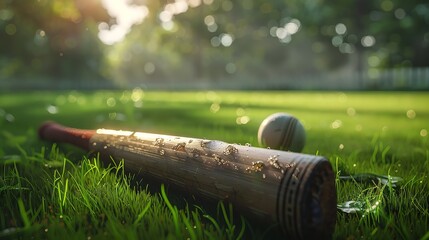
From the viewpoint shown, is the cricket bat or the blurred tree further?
the blurred tree

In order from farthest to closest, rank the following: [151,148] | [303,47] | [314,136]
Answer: [303,47] → [314,136] → [151,148]

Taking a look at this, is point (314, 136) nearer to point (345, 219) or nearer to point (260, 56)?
point (345, 219)

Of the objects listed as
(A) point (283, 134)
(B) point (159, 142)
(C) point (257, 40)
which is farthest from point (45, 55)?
(B) point (159, 142)

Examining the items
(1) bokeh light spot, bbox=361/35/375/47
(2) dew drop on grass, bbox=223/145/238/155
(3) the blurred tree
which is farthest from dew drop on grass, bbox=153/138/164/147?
(1) bokeh light spot, bbox=361/35/375/47

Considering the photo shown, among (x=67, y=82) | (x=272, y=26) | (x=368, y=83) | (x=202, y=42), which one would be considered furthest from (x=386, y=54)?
(x=67, y=82)

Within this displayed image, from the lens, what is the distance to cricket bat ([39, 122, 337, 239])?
6.48ft

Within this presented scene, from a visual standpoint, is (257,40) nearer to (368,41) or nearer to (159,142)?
(368,41)

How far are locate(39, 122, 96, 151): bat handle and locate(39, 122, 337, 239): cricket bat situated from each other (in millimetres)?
1240

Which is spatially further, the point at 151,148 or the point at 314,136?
the point at 314,136

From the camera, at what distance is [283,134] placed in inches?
164

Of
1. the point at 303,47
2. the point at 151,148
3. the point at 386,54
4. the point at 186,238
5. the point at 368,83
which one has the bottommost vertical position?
the point at 186,238

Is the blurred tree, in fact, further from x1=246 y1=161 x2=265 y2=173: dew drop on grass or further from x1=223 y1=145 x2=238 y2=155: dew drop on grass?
x1=246 y1=161 x2=265 y2=173: dew drop on grass

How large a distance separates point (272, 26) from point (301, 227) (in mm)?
71118

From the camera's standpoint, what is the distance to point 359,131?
712 centimetres
